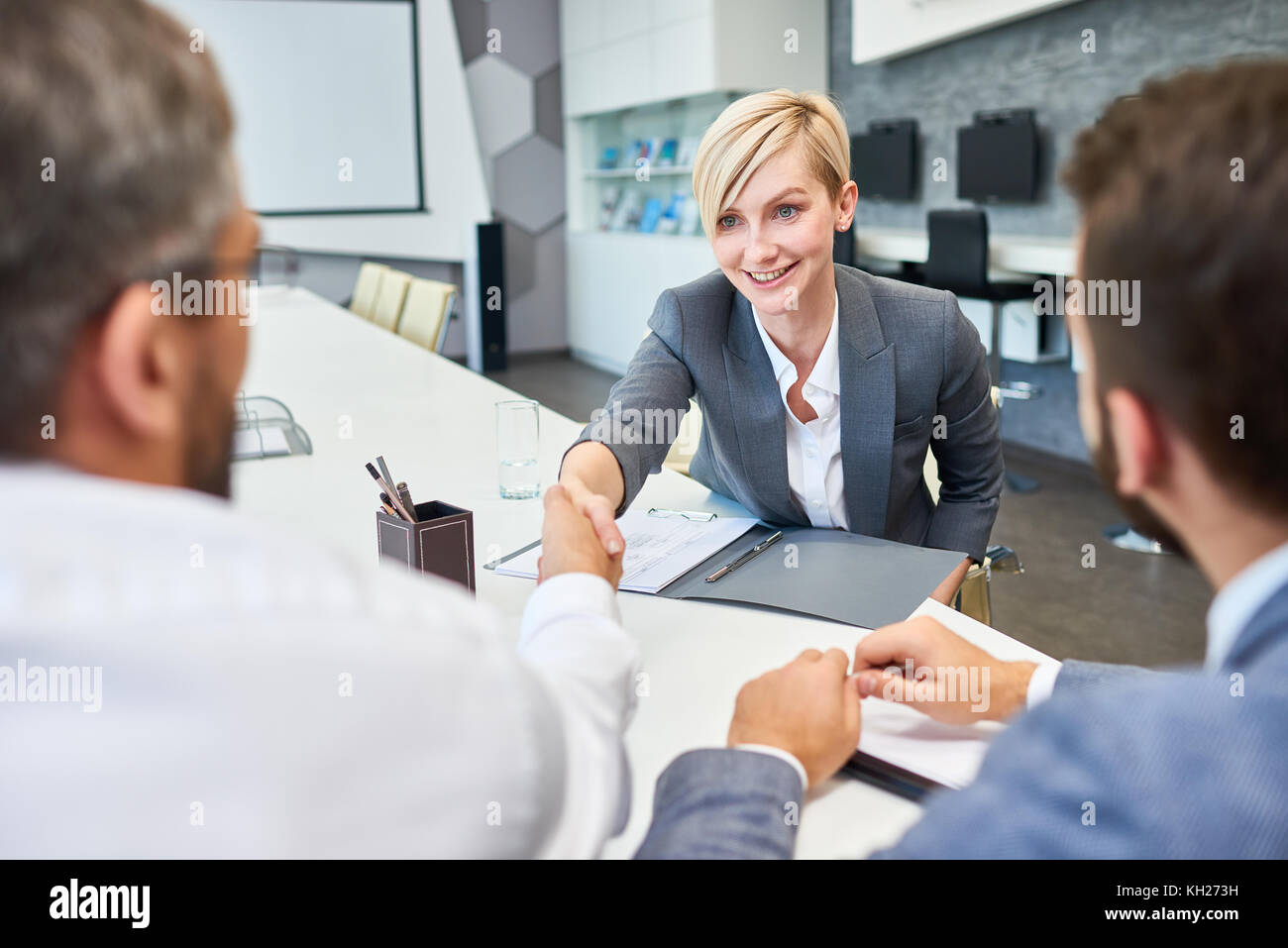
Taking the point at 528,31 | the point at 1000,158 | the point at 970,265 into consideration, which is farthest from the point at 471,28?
the point at 970,265

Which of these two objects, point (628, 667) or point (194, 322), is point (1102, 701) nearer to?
point (628, 667)

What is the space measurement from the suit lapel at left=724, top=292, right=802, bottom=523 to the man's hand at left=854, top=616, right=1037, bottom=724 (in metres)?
0.57

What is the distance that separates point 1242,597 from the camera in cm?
54

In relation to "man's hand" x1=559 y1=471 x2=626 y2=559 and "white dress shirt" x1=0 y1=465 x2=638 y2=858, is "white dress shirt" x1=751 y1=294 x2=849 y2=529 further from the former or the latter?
"white dress shirt" x1=0 y1=465 x2=638 y2=858

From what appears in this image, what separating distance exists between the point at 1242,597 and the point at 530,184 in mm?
7604

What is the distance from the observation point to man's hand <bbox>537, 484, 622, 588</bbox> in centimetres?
107

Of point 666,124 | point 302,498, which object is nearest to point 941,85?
point 666,124

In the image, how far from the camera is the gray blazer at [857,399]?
1.56 metres

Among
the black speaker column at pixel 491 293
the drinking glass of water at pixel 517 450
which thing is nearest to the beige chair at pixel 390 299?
the black speaker column at pixel 491 293

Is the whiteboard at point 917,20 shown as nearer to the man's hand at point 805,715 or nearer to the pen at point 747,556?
Answer: the pen at point 747,556

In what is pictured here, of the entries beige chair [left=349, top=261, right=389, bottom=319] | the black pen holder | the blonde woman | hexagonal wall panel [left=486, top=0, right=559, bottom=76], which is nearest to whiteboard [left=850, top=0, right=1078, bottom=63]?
beige chair [left=349, top=261, right=389, bottom=319]

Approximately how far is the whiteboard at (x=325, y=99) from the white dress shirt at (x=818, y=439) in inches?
253

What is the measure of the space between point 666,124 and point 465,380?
4.70 m

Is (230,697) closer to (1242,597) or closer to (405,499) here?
(1242,597)
